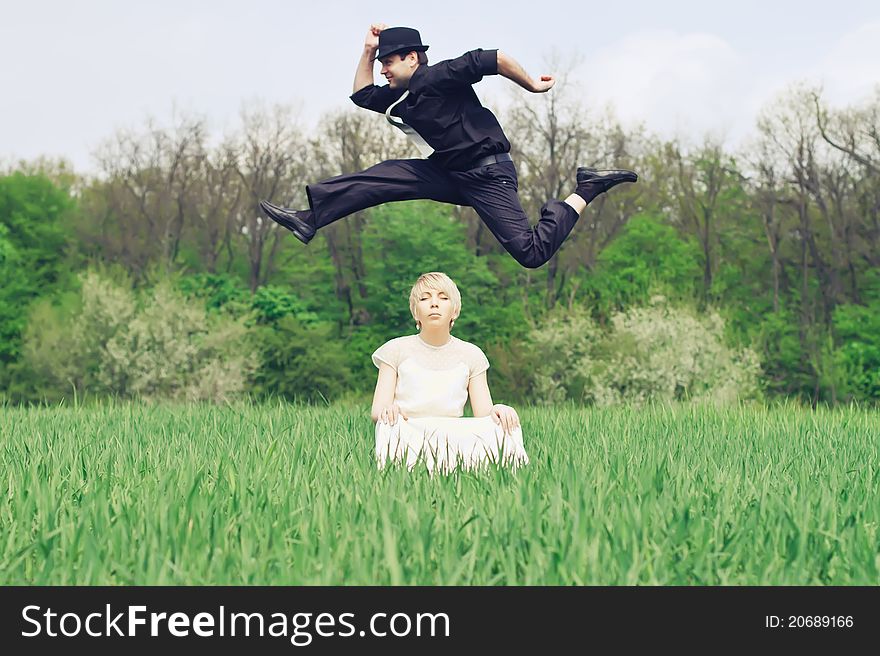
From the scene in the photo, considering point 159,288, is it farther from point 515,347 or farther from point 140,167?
point 515,347

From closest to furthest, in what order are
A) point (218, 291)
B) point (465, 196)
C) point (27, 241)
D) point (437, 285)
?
point (437, 285)
point (465, 196)
point (218, 291)
point (27, 241)

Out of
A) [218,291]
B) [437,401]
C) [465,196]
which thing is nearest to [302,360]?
[218,291]

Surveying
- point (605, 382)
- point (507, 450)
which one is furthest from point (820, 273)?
point (507, 450)

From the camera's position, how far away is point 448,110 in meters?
5.82

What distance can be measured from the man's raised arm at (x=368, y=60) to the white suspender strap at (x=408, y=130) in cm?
→ 25

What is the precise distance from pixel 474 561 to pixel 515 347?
28512 mm

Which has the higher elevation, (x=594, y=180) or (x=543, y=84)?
(x=543, y=84)

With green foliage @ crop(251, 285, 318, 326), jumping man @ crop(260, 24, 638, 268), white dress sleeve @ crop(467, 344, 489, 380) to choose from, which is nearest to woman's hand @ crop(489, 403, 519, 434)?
white dress sleeve @ crop(467, 344, 489, 380)

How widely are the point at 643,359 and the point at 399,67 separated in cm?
2442

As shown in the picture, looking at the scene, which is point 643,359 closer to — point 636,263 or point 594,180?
point 636,263

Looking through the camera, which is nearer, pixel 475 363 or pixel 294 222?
pixel 475 363

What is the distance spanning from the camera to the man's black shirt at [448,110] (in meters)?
5.67

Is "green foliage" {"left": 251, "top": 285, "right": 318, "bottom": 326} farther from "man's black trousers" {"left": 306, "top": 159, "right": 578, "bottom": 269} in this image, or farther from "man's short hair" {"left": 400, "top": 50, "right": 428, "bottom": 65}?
"man's short hair" {"left": 400, "top": 50, "right": 428, "bottom": 65}

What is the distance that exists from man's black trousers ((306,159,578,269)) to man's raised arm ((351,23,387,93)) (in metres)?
0.52
